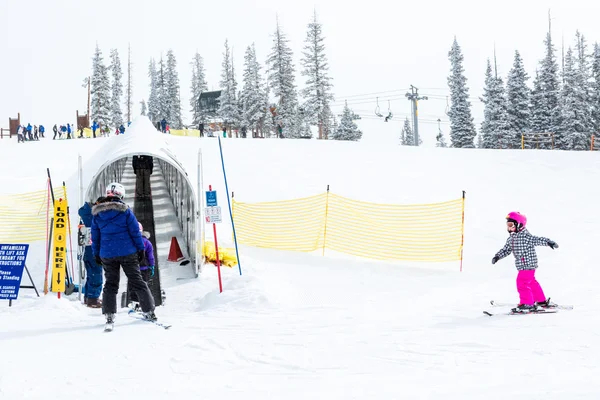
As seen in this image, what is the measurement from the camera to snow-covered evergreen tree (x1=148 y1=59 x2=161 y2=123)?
3324 inches

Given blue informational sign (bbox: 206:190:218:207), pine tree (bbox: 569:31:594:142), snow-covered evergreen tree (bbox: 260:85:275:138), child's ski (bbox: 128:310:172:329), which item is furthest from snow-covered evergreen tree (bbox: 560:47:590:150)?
child's ski (bbox: 128:310:172:329)

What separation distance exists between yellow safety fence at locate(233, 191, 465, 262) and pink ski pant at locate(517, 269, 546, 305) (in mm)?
5647

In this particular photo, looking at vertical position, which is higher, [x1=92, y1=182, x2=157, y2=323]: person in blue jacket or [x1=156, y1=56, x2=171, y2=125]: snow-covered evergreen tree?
[x1=156, y1=56, x2=171, y2=125]: snow-covered evergreen tree

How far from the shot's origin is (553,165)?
28.4 metres

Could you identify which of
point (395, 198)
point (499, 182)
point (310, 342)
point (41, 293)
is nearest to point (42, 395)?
point (310, 342)

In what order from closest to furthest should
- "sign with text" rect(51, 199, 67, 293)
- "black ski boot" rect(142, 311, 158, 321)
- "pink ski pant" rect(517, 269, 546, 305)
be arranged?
1. "black ski boot" rect(142, 311, 158, 321)
2. "pink ski pant" rect(517, 269, 546, 305)
3. "sign with text" rect(51, 199, 67, 293)

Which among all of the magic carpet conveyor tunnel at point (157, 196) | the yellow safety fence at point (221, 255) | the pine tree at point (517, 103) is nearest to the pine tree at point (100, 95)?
the magic carpet conveyor tunnel at point (157, 196)

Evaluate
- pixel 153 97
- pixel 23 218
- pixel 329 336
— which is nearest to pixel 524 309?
pixel 329 336

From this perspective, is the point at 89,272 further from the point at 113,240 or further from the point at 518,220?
the point at 518,220

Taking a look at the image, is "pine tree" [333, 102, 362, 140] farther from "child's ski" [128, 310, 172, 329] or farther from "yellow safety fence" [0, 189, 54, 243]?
"child's ski" [128, 310, 172, 329]

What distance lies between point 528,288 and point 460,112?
2046 inches

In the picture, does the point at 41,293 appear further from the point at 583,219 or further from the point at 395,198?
the point at 583,219

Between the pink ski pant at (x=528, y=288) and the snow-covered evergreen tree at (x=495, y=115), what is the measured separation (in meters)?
47.1

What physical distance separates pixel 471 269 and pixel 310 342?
7.91m
